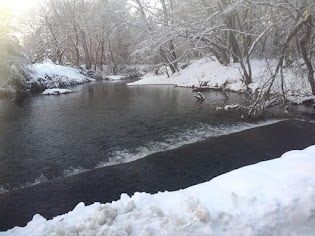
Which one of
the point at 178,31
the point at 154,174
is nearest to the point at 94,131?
the point at 154,174

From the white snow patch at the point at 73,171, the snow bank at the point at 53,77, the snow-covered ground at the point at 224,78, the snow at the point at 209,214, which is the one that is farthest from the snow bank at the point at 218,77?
the snow at the point at 209,214

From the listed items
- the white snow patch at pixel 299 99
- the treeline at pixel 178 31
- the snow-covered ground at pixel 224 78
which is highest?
the treeline at pixel 178 31

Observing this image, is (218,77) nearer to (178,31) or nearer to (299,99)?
(178,31)

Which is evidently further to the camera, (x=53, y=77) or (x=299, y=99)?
(x=53, y=77)

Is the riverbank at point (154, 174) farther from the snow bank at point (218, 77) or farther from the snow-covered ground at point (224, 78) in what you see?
the snow bank at point (218, 77)

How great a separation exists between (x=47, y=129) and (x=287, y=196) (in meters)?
11.8

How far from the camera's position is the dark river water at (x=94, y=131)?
1023cm

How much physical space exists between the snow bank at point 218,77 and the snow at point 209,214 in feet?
39.1

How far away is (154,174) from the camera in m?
9.24

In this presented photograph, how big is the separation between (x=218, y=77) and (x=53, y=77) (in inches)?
756

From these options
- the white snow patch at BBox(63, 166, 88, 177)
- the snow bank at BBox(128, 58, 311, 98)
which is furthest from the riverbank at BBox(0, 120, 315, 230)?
the snow bank at BBox(128, 58, 311, 98)

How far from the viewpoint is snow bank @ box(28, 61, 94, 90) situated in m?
32.2

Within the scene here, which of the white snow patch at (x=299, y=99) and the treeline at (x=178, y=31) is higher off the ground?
the treeline at (x=178, y=31)

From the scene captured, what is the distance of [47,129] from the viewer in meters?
14.5
